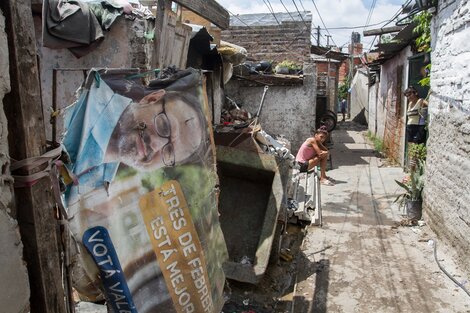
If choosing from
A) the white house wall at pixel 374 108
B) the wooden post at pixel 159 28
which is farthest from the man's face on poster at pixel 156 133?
the white house wall at pixel 374 108

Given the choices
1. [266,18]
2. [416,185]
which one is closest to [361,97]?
[266,18]

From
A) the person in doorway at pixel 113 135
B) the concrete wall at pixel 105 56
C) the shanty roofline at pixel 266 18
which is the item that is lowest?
the person in doorway at pixel 113 135

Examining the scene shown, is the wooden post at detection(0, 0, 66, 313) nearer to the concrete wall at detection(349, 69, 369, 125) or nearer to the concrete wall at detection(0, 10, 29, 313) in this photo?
the concrete wall at detection(0, 10, 29, 313)

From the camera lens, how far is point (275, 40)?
1540 centimetres

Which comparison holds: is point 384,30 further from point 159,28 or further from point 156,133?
point 156,133

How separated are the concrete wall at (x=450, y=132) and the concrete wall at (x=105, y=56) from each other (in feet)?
13.1

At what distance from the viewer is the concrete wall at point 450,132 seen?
4957mm

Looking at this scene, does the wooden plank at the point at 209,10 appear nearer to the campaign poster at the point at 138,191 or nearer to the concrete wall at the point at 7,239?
the campaign poster at the point at 138,191

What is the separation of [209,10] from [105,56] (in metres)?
1.62

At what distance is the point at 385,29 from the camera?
986 centimetres

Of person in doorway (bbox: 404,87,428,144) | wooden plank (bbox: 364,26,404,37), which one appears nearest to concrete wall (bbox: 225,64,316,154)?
wooden plank (bbox: 364,26,404,37)

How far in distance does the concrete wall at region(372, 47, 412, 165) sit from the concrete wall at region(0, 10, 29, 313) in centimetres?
1008

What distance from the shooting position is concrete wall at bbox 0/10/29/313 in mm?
1517

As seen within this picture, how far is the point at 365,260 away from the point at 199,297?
3.86m
